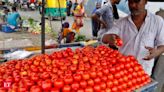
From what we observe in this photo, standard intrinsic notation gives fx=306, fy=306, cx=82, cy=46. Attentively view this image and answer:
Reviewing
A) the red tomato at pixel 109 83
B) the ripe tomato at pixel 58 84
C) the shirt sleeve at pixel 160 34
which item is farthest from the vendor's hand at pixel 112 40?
the ripe tomato at pixel 58 84

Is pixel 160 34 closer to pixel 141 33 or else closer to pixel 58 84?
pixel 141 33

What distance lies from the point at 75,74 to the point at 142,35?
1.20m

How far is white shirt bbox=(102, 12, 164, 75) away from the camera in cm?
345

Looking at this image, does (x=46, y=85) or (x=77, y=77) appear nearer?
(x=46, y=85)

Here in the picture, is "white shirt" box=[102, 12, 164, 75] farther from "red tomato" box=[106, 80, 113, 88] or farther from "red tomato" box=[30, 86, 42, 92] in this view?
"red tomato" box=[30, 86, 42, 92]

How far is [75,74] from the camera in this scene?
2.59 m

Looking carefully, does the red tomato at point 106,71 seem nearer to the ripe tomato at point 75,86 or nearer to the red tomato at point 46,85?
the ripe tomato at point 75,86

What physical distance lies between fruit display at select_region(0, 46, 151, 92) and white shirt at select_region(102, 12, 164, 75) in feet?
1.46

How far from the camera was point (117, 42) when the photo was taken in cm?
341

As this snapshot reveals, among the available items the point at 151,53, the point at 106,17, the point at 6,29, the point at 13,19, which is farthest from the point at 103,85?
the point at 6,29

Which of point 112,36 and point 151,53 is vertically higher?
point 112,36

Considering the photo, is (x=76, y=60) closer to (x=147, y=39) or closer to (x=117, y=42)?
(x=117, y=42)

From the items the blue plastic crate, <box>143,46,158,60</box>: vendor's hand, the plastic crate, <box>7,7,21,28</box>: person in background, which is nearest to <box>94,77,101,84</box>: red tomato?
the plastic crate

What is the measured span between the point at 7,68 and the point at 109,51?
3.57 ft
